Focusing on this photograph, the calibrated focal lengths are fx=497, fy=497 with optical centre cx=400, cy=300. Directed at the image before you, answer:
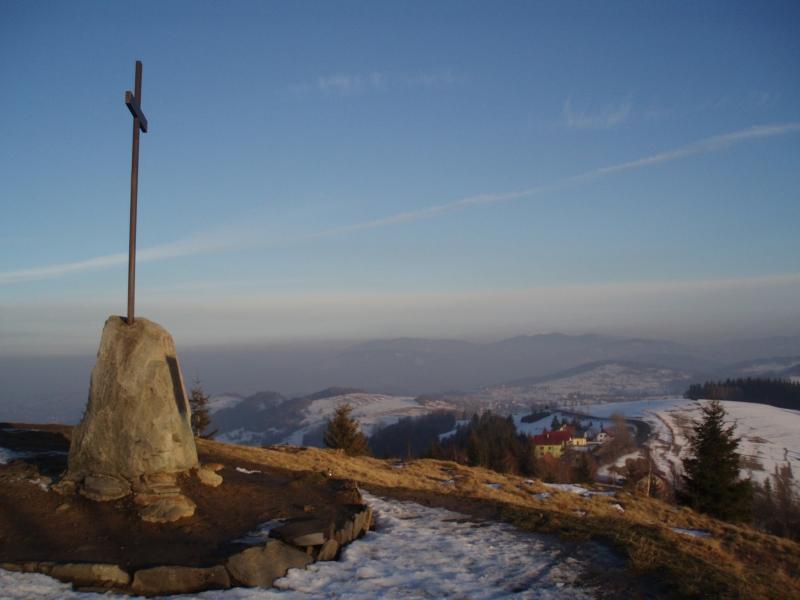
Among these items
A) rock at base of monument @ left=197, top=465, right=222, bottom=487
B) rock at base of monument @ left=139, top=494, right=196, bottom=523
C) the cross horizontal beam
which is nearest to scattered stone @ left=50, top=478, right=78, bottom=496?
rock at base of monument @ left=139, top=494, right=196, bottom=523

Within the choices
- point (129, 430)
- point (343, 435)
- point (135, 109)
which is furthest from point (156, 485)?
point (343, 435)

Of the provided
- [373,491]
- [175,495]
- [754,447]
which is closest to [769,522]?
[373,491]

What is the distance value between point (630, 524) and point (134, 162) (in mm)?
15413

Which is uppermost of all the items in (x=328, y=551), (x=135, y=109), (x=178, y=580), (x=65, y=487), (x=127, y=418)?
(x=135, y=109)

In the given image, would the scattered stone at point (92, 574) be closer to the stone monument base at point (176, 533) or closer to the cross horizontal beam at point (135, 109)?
the stone monument base at point (176, 533)

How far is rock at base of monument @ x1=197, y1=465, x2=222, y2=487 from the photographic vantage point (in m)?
12.2

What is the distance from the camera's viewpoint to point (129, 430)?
36.2 feet

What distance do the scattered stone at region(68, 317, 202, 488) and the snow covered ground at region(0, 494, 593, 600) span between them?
11.4ft

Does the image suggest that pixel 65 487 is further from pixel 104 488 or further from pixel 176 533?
pixel 176 533

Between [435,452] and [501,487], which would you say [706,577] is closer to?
[501,487]

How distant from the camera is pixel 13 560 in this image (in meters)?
8.08

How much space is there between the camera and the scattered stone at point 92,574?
7668mm

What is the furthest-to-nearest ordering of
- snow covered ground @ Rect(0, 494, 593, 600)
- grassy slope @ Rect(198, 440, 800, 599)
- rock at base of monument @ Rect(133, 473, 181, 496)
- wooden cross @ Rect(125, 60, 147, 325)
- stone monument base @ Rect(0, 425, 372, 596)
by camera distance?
wooden cross @ Rect(125, 60, 147, 325) < rock at base of monument @ Rect(133, 473, 181, 496) < grassy slope @ Rect(198, 440, 800, 599) < stone monument base @ Rect(0, 425, 372, 596) < snow covered ground @ Rect(0, 494, 593, 600)

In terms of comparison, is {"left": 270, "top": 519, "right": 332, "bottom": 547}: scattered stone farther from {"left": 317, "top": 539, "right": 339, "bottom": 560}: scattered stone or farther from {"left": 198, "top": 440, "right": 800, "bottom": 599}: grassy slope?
{"left": 198, "top": 440, "right": 800, "bottom": 599}: grassy slope
